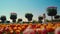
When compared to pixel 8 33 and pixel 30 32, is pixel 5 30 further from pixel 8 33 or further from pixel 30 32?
pixel 30 32

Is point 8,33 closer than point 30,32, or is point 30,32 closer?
point 30,32

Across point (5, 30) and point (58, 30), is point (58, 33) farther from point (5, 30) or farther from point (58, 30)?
point (5, 30)

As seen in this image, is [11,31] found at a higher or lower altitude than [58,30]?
lower

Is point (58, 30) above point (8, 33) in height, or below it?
above

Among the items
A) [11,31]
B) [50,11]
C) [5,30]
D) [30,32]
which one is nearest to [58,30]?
[30,32]

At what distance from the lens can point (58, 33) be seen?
811 millimetres

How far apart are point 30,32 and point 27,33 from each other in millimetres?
20

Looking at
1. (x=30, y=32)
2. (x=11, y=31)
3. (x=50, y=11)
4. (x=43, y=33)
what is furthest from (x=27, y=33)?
(x=50, y=11)

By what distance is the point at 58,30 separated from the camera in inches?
32.2

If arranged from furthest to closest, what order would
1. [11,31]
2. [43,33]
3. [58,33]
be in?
[11,31] < [43,33] < [58,33]

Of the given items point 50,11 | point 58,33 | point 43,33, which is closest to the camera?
point 58,33

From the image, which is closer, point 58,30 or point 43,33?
point 58,30

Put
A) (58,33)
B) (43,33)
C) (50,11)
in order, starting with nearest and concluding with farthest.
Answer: (58,33) < (43,33) < (50,11)

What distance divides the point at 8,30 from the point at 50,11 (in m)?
3.81
